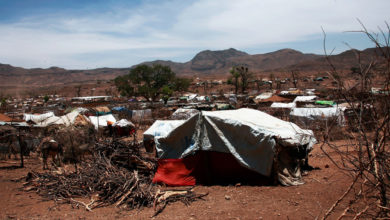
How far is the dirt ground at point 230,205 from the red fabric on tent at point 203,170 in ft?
1.48

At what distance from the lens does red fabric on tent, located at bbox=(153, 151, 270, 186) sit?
792 cm

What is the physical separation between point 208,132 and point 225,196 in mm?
1872

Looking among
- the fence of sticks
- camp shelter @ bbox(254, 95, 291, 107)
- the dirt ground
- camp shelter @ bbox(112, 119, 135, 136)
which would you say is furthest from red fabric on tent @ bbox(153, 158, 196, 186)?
camp shelter @ bbox(254, 95, 291, 107)

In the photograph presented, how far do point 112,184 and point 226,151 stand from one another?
2.97 m

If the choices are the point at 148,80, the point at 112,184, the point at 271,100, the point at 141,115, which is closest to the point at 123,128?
the point at 141,115

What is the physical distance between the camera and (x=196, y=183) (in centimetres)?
798

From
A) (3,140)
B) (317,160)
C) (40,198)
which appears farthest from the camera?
(3,140)

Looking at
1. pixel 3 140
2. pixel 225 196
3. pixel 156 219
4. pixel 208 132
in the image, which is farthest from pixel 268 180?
pixel 3 140

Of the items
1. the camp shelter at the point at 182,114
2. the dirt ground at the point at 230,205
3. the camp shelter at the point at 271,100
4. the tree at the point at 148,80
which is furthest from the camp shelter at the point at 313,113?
the tree at the point at 148,80

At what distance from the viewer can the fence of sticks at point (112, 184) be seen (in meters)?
6.70

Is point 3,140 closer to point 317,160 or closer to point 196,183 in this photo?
point 196,183

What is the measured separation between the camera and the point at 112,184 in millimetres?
7191

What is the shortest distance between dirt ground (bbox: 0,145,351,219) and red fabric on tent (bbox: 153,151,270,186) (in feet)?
1.48

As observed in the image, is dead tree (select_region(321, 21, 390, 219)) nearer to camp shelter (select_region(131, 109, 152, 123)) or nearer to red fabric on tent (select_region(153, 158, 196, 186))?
red fabric on tent (select_region(153, 158, 196, 186))
